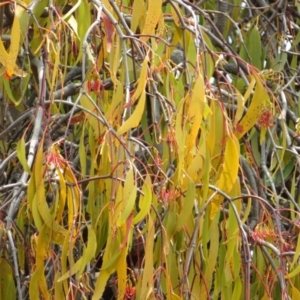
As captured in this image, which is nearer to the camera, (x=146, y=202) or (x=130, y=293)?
(x=146, y=202)

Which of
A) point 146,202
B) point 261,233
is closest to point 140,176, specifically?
point 146,202

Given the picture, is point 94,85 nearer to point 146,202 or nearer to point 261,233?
point 146,202

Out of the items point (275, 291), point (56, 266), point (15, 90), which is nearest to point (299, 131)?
point (275, 291)

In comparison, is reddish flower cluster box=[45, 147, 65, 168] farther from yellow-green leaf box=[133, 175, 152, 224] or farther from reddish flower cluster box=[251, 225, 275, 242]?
reddish flower cluster box=[251, 225, 275, 242]

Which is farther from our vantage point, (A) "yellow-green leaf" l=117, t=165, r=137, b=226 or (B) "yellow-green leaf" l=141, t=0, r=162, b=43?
(B) "yellow-green leaf" l=141, t=0, r=162, b=43

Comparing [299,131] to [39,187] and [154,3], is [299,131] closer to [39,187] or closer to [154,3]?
[154,3]

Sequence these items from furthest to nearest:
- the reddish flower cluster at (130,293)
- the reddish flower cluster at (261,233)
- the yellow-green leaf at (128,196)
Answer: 1. the reddish flower cluster at (261,233)
2. the reddish flower cluster at (130,293)
3. the yellow-green leaf at (128,196)

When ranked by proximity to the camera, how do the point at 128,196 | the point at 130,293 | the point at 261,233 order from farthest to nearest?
the point at 261,233
the point at 130,293
the point at 128,196

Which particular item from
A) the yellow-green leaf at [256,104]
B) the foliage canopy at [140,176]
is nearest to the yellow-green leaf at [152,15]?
the foliage canopy at [140,176]

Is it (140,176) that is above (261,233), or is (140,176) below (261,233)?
above

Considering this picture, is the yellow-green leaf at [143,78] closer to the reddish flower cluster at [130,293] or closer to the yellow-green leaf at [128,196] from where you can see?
the yellow-green leaf at [128,196]

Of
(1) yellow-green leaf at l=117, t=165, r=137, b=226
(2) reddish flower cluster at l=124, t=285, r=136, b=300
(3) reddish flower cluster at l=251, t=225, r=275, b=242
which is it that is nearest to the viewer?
(1) yellow-green leaf at l=117, t=165, r=137, b=226

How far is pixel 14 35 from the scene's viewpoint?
35.7 inches

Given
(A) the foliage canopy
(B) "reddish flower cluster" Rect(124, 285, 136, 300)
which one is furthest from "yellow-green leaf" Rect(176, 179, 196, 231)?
(B) "reddish flower cluster" Rect(124, 285, 136, 300)
